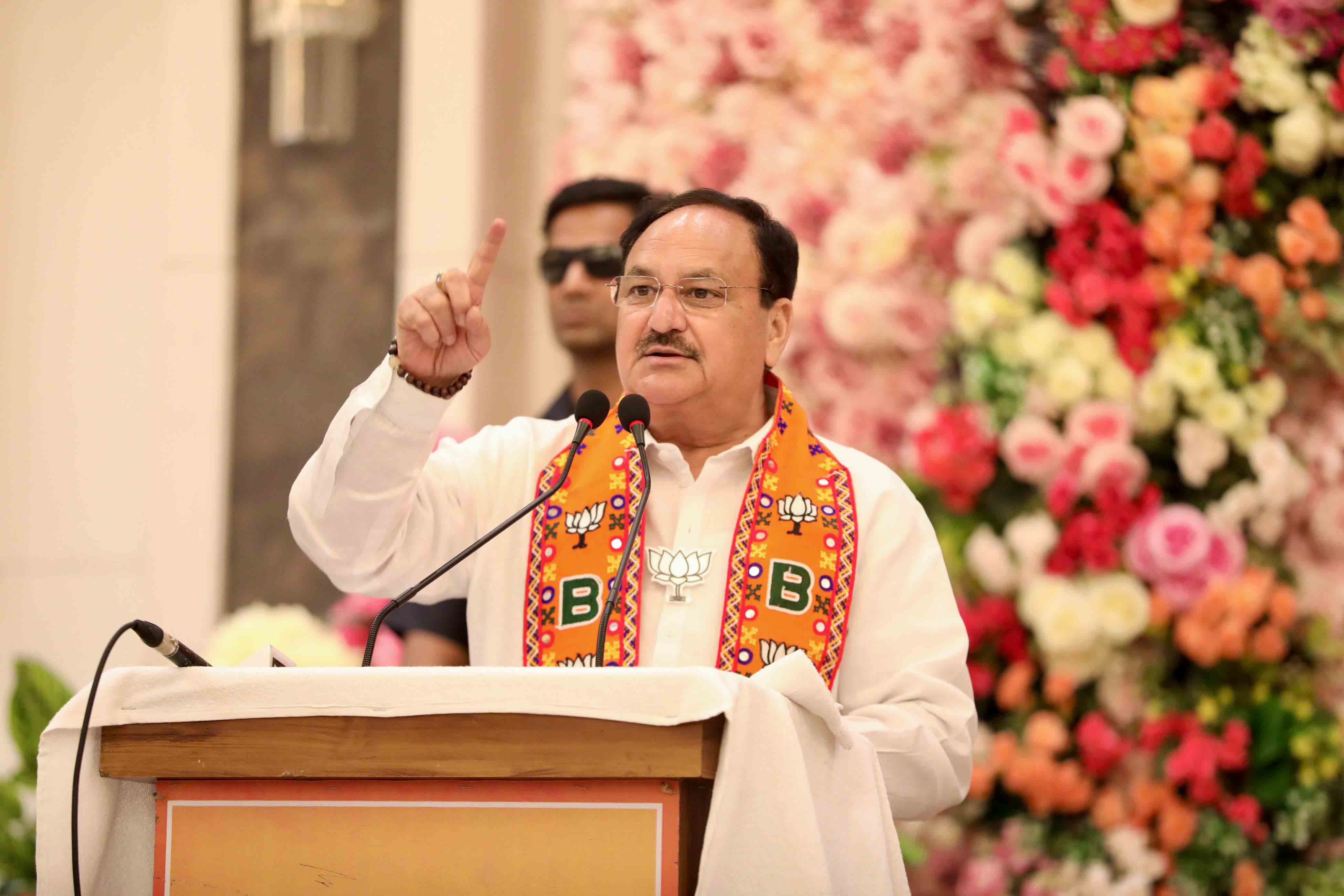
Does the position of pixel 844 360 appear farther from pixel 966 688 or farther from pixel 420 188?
pixel 966 688

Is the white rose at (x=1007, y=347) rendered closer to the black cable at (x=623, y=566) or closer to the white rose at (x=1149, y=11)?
the white rose at (x=1149, y=11)

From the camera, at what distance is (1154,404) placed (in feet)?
12.5

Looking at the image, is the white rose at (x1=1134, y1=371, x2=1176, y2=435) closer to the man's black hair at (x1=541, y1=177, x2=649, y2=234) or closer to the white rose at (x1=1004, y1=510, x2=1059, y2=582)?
the white rose at (x1=1004, y1=510, x2=1059, y2=582)

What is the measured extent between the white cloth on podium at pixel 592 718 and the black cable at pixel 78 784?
0.01 meters

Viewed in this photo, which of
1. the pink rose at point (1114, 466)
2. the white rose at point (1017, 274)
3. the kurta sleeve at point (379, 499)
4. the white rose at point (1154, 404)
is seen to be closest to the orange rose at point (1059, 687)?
the pink rose at point (1114, 466)

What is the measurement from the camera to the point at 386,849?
1.91m

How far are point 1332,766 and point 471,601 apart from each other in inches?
78.6

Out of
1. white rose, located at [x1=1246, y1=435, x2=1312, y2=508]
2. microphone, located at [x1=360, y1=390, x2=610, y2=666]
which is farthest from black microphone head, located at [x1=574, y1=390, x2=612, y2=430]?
white rose, located at [x1=1246, y1=435, x2=1312, y2=508]

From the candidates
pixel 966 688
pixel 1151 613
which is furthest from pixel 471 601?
pixel 1151 613

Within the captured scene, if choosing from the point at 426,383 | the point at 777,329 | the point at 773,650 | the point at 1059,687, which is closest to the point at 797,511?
the point at 773,650

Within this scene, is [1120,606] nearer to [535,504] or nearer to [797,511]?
[797,511]

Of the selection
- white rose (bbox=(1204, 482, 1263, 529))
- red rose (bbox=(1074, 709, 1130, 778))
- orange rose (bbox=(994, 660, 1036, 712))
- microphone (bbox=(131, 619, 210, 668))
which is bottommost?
red rose (bbox=(1074, 709, 1130, 778))

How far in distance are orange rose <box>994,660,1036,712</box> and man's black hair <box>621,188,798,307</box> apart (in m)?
1.37

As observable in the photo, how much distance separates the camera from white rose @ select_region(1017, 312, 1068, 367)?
12.8ft
